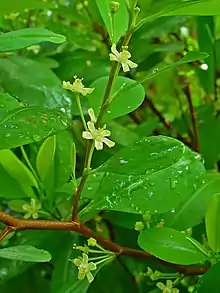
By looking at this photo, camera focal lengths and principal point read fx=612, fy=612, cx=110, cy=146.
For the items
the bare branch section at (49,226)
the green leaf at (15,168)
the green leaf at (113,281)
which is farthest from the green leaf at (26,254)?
the green leaf at (113,281)

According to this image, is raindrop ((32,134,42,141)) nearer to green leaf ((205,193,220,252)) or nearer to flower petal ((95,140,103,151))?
flower petal ((95,140,103,151))

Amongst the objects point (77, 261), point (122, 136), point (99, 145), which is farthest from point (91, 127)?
point (122, 136)

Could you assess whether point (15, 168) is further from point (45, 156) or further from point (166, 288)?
point (166, 288)

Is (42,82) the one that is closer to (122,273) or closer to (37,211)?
(37,211)

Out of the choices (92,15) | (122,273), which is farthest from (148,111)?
(122,273)

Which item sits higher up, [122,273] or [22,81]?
[22,81]

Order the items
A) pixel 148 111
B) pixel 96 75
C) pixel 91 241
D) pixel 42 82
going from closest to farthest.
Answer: pixel 91 241 < pixel 42 82 < pixel 96 75 < pixel 148 111

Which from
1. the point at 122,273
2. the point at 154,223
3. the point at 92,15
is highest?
the point at 92,15
